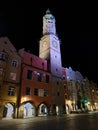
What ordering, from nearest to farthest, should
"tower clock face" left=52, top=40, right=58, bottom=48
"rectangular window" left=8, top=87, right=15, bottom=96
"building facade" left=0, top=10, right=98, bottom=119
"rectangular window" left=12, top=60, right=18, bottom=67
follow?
"rectangular window" left=8, top=87, right=15, bottom=96 → "building facade" left=0, top=10, right=98, bottom=119 → "rectangular window" left=12, top=60, right=18, bottom=67 → "tower clock face" left=52, top=40, right=58, bottom=48

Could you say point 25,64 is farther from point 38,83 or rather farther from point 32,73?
point 38,83

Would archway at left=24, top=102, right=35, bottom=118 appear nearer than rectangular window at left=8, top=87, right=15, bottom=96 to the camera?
No

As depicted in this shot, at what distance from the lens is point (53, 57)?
4372 centimetres

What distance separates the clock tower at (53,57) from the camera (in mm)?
38719

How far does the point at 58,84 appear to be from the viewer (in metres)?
41.1

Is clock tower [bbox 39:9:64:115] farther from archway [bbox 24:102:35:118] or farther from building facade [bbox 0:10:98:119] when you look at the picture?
archway [bbox 24:102:35:118]

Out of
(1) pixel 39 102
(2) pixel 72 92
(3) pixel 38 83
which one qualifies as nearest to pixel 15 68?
(3) pixel 38 83

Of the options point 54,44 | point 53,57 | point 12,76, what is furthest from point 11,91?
point 54,44

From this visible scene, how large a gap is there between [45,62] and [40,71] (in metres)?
4.92

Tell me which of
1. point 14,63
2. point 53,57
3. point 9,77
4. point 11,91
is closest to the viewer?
point 11,91

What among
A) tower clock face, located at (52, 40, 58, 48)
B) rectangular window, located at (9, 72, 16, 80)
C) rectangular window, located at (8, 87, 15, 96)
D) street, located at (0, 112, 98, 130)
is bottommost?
street, located at (0, 112, 98, 130)

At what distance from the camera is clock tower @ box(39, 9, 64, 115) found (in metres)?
38.7

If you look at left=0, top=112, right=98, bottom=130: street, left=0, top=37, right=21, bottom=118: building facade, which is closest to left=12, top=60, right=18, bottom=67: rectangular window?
left=0, top=37, right=21, bottom=118: building facade

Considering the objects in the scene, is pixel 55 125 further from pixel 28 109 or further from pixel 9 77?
pixel 28 109
